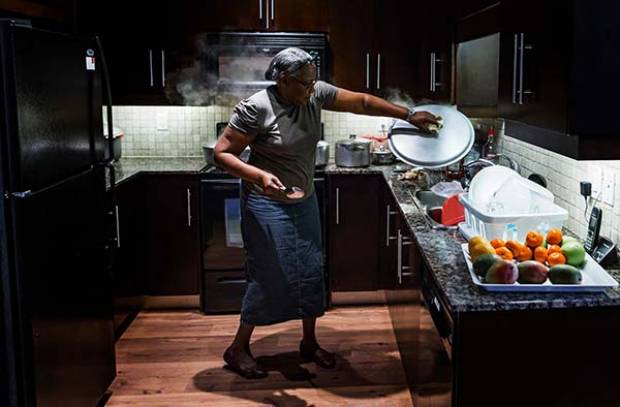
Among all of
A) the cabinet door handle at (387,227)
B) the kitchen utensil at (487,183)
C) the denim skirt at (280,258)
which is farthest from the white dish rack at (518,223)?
the cabinet door handle at (387,227)

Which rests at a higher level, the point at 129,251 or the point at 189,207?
the point at 189,207

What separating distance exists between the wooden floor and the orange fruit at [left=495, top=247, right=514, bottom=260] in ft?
4.14

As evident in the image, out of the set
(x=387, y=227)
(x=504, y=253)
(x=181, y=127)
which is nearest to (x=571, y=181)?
(x=504, y=253)

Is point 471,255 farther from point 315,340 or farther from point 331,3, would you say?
point 331,3

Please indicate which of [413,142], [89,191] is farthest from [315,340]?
[89,191]

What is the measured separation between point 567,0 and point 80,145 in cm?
178

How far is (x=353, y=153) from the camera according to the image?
14.0 feet

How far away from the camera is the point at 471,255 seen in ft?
7.18

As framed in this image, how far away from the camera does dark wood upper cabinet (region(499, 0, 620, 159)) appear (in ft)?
5.92

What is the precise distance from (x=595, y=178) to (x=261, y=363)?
6.19 ft

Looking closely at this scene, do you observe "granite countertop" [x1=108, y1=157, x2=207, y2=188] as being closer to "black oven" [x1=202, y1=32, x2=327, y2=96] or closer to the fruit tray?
"black oven" [x1=202, y1=32, x2=327, y2=96]

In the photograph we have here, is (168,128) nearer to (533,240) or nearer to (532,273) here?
(533,240)

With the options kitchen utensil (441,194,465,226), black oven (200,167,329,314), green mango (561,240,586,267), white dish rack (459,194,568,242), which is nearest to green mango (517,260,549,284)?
green mango (561,240,586,267)

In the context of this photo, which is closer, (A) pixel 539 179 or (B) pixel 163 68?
(A) pixel 539 179
